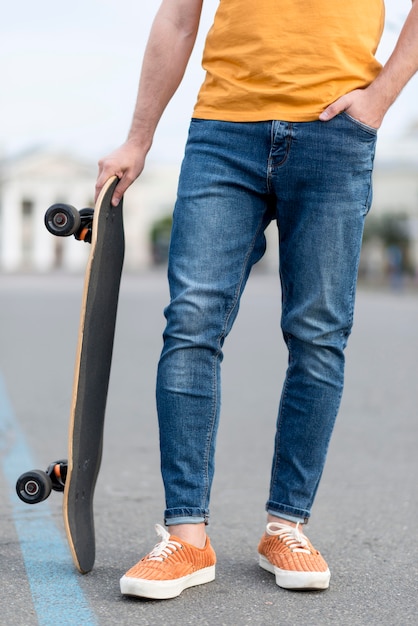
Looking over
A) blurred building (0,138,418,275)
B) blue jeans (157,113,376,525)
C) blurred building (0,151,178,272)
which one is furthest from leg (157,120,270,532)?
blurred building (0,151,178,272)

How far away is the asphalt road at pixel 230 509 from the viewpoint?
2311 millimetres

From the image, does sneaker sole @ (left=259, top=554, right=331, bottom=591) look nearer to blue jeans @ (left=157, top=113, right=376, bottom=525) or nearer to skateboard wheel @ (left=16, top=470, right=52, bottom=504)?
blue jeans @ (left=157, top=113, right=376, bottom=525)

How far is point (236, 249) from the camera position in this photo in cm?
251

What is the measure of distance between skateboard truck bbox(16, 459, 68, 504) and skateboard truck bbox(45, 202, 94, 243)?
569 millimetres

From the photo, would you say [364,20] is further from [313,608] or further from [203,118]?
[313,608]

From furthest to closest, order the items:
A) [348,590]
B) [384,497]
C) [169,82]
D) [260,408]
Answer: [260,408] < [384,497] < [169,82] < [348,590]

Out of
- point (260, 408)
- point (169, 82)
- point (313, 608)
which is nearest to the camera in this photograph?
point (313, 608)

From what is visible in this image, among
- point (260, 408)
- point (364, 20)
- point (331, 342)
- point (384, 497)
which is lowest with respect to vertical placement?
point (260, 408)

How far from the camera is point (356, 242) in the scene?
8.35 ft

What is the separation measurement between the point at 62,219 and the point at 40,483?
0.65m

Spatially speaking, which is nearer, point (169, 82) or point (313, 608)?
point (313, 608)

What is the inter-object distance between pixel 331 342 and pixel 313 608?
2.08 ft

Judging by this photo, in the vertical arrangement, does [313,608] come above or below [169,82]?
below

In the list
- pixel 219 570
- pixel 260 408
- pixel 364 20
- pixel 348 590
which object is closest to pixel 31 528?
pixel 219 570
